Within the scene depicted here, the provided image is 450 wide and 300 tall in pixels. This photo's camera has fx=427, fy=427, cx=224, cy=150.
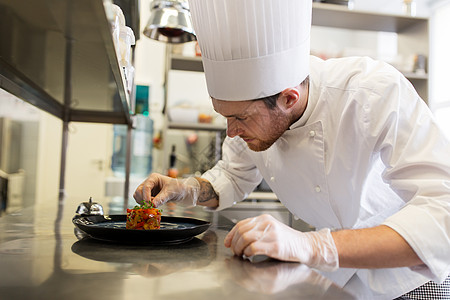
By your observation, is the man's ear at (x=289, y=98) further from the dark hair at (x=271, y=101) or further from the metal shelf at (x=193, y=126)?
the metal shelf at (x=193, y=126)

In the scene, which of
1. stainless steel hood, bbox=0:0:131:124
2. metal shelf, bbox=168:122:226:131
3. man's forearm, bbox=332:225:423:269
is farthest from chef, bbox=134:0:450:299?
metal shelf, bbox=168:122:226:131

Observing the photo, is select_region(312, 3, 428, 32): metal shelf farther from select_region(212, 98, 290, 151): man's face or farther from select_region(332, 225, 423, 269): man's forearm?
select_region(332, 225, 423, 269): man's forearm

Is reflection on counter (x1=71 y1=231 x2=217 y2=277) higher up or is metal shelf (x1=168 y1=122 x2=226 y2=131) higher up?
metal shelf (x1=168 y1=122 x2=226 y2=131)

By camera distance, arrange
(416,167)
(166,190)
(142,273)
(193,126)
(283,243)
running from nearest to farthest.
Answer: (142,273), (283,243), (416,167), (166,190), (193,126)

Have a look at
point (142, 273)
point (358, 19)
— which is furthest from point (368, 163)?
point (358, 19)

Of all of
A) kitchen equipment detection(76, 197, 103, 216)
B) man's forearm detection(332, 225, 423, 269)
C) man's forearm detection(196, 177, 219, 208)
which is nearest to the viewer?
man's forearm detection(332, 225, 423, 269)

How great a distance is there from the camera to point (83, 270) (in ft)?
2.30

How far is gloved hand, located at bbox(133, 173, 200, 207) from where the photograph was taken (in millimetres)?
1432

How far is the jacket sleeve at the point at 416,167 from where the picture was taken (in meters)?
0.89

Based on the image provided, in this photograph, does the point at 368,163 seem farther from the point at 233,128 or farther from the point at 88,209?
the point at 88,209

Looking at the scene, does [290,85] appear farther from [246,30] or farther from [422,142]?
[422,142]

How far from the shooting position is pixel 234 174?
1.73 meters

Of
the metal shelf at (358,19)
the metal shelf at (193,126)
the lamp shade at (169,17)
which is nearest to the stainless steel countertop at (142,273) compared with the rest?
the lamp shade at (169,17)

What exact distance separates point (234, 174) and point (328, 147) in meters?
0.53
